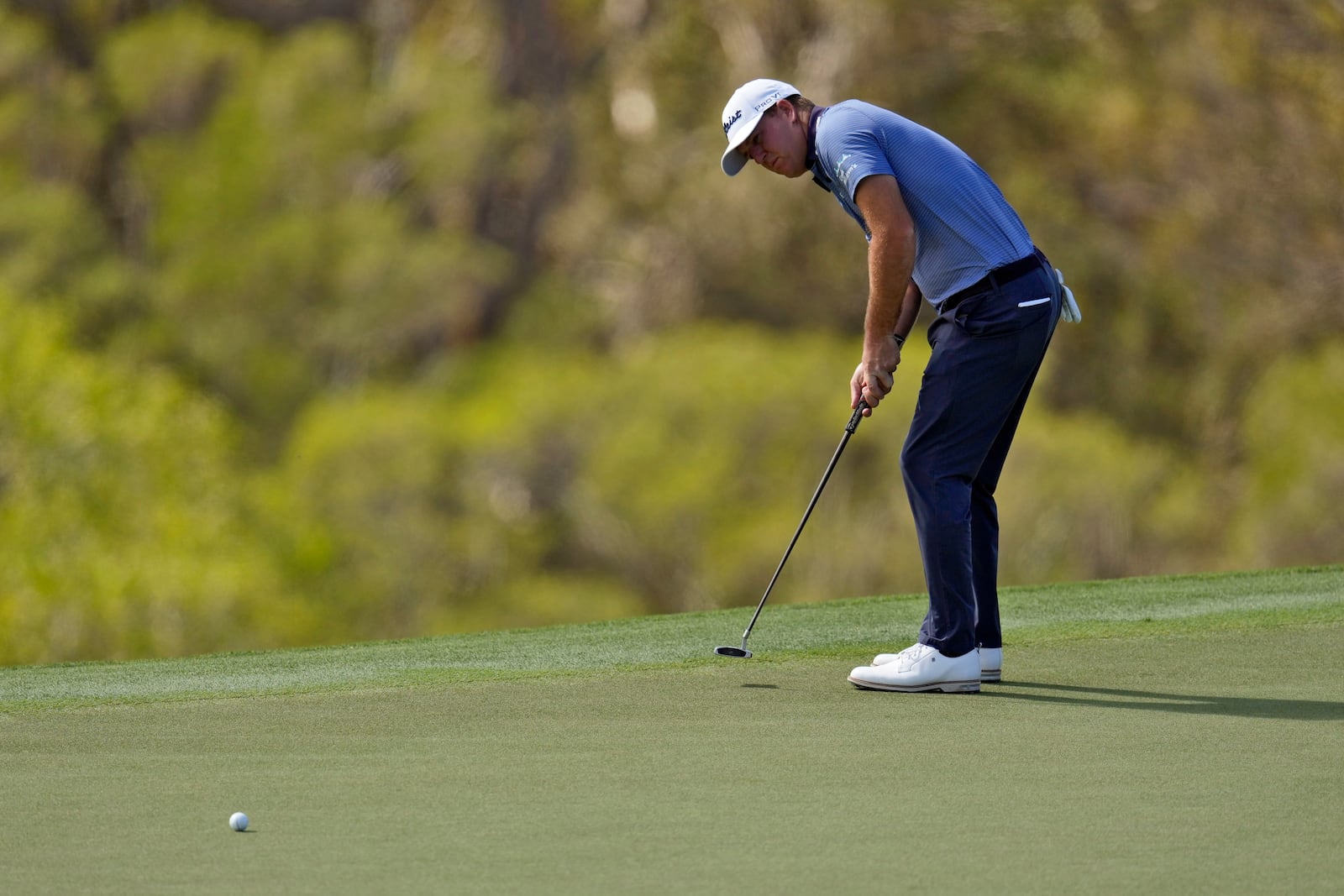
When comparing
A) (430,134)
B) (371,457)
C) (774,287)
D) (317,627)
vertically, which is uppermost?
(430,134)

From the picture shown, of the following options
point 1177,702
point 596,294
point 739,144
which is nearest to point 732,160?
point 739,144

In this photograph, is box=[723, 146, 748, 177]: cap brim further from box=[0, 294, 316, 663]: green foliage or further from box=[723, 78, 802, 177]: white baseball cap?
box=[0, 294, 316, 663]: green foliage

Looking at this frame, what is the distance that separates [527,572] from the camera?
92.6 ft

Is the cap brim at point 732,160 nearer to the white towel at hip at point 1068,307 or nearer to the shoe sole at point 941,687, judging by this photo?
the white towel at hip at point 1068,307

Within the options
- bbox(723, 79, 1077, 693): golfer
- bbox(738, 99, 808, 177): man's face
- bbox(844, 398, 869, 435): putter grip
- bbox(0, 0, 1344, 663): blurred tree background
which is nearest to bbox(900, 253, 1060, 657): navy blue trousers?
bbox(723, 79, 1077, 693): golfer

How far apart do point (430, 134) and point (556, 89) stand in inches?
124

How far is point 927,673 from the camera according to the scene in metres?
4.76

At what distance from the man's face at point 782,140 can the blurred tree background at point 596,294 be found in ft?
61.5

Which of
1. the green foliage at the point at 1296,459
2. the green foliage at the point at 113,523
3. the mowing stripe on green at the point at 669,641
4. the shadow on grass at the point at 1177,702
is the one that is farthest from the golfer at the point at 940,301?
the green foliage at the point at 1296,459

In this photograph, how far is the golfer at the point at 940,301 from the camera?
184 inches

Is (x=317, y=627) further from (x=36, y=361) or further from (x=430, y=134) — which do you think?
(x=430, y=134)

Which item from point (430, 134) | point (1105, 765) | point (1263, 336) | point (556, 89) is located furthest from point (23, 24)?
point (1105, 765)

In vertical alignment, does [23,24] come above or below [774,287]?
above

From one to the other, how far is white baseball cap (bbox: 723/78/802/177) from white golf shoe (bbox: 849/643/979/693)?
125 centimetres
